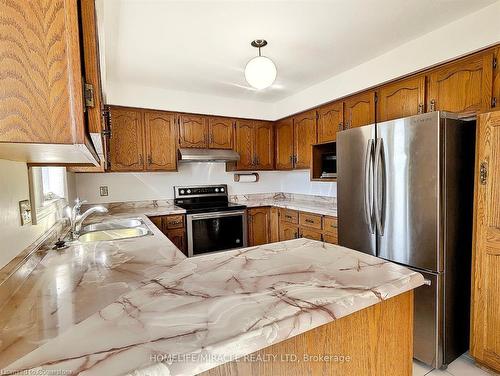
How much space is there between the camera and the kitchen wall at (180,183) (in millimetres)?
3176

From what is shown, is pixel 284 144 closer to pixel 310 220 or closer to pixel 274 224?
pixel 274 224

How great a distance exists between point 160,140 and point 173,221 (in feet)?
3.38

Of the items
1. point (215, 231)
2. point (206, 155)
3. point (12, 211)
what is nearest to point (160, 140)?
point (206, 155)

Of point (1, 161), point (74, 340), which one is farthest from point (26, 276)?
point (74, 340)

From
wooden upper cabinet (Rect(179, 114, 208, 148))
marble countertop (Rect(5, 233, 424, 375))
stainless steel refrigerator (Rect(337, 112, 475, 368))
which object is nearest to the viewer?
marble countertop (Rect(5, 233, 424, 375))

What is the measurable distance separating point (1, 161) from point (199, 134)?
8.63 ft

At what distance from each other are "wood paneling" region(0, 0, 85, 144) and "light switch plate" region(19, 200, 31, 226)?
2.71 ft

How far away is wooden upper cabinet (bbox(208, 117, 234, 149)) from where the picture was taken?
11.5ft

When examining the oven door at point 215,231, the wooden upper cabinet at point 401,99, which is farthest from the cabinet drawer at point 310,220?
the wooden upper cabinet at point 401,99

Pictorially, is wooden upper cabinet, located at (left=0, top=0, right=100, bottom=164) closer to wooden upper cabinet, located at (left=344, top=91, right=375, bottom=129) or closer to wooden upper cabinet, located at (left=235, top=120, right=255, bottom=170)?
wooden upper cabinet, located at (left=344, top=91, right=375, bottom=129)

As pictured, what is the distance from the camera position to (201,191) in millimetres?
3727

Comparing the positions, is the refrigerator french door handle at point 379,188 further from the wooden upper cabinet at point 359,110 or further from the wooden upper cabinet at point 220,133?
the wooden upper cabinet at point 220,133

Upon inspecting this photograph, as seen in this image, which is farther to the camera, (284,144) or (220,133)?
(284,144)

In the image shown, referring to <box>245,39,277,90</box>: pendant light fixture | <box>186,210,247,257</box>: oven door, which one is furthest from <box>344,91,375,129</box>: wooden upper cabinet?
<box>186,210,247,257</box>: oven door
